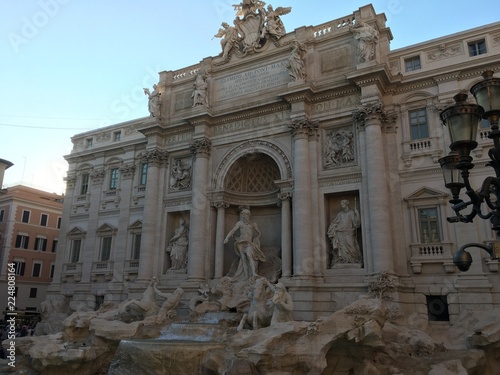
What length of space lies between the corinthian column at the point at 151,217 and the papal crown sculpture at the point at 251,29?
6.39m

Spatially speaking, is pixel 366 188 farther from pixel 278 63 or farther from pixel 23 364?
pixel 23 364

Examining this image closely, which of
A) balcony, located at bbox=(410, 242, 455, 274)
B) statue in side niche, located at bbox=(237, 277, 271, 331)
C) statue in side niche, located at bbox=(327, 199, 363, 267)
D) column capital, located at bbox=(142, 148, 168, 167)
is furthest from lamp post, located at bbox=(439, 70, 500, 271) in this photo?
column capital, located at bbox=(142, 148, 168, 167)

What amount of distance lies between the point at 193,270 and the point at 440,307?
10.3 metres

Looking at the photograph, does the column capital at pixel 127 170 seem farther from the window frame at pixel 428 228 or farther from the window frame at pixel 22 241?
the window frame at pixel 22 241

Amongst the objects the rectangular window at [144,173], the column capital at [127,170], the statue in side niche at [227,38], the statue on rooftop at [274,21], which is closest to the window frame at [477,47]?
Answer: the statue on rooftop at [274,21]

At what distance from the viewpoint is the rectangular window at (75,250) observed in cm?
2516

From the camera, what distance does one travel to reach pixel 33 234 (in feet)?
121

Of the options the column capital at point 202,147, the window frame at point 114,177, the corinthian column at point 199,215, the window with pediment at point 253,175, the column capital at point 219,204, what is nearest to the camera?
the corinthian column at point 199,215

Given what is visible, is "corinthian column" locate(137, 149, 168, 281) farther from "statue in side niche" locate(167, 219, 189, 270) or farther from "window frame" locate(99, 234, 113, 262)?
"window frame" locate(99, 234, 113, 262)

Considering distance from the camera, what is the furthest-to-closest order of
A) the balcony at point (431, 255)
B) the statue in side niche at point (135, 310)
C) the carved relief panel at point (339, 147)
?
1. the carved relief panel at point (339, 147)
2. the statue in side niche at point (135, 310)
3. the balcony at point (431, 255)

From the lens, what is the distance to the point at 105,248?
2419 cm

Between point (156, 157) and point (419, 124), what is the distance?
12.9 meters

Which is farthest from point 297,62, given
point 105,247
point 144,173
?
point 105,247

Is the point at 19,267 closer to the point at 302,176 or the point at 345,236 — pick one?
the point at 302,176
